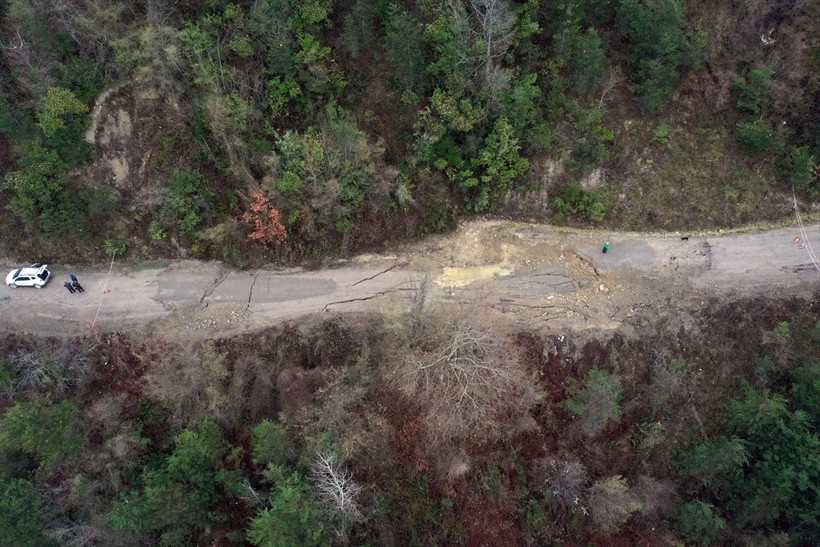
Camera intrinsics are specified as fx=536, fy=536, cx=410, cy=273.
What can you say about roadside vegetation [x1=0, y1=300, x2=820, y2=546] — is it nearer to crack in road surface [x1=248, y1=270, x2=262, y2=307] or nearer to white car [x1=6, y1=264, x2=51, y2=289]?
crack in road surface [x1=248, y1=270, x2=262, y2=307]

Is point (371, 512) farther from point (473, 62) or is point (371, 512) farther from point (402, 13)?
point (402, 13)

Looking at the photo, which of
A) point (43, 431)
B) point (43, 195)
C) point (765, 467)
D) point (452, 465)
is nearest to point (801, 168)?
point (765, 467)

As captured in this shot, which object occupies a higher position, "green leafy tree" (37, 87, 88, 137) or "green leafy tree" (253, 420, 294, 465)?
"green leafy tree" (37, 87, 88, 137)

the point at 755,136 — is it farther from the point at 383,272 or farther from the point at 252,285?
the point at 252,285

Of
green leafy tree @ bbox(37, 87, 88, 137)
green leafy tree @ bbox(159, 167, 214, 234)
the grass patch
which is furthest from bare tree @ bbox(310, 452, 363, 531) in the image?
green leafy tree @ bbox(37, 87, 88, 137)

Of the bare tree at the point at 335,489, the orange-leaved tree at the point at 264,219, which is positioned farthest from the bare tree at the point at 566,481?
the orange-leaved tree at the point at 264,219

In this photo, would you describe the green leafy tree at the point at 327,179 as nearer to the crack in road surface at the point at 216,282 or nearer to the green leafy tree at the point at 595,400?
the crack in road surface at the point at 216,282

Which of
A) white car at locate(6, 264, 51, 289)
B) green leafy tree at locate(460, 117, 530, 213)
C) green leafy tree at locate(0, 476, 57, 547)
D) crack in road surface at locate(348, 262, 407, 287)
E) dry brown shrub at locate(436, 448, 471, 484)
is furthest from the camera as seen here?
crack in road surface at locate(348, 262, 407, 287)
